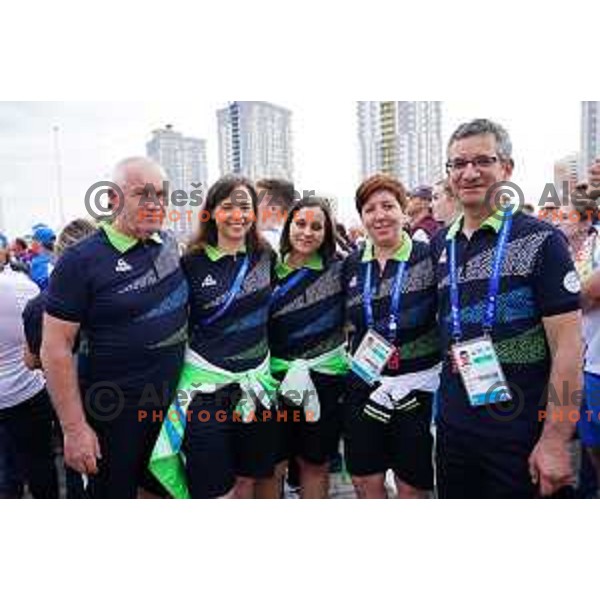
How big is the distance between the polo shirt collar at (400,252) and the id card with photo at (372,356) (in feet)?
1.19

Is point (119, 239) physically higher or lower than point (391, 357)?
higher

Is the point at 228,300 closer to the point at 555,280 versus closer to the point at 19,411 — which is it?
the point at 555,280

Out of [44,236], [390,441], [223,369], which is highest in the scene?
[44,236]

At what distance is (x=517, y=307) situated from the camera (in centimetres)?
225

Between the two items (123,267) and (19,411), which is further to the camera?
(19,411)

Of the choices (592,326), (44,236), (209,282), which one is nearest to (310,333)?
(209,282)

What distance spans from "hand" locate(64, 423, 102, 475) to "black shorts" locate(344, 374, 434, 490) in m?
1.17

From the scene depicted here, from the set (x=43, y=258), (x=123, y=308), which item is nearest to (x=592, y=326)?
(x=123, y=308)

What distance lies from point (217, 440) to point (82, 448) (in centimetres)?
59

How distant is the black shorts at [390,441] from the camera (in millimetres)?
2857

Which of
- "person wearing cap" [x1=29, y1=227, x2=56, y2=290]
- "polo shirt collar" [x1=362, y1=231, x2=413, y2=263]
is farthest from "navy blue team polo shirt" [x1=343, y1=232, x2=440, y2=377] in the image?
"person wearing cap" [x1=29, y1=227, x2=56, y2=290]

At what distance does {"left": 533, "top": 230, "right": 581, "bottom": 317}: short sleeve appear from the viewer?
2146 mm

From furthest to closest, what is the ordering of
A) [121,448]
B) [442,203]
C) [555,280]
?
1. [442,203]
2. [121,448]
3. [555,280]

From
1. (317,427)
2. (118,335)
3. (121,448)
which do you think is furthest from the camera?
(317,427)
